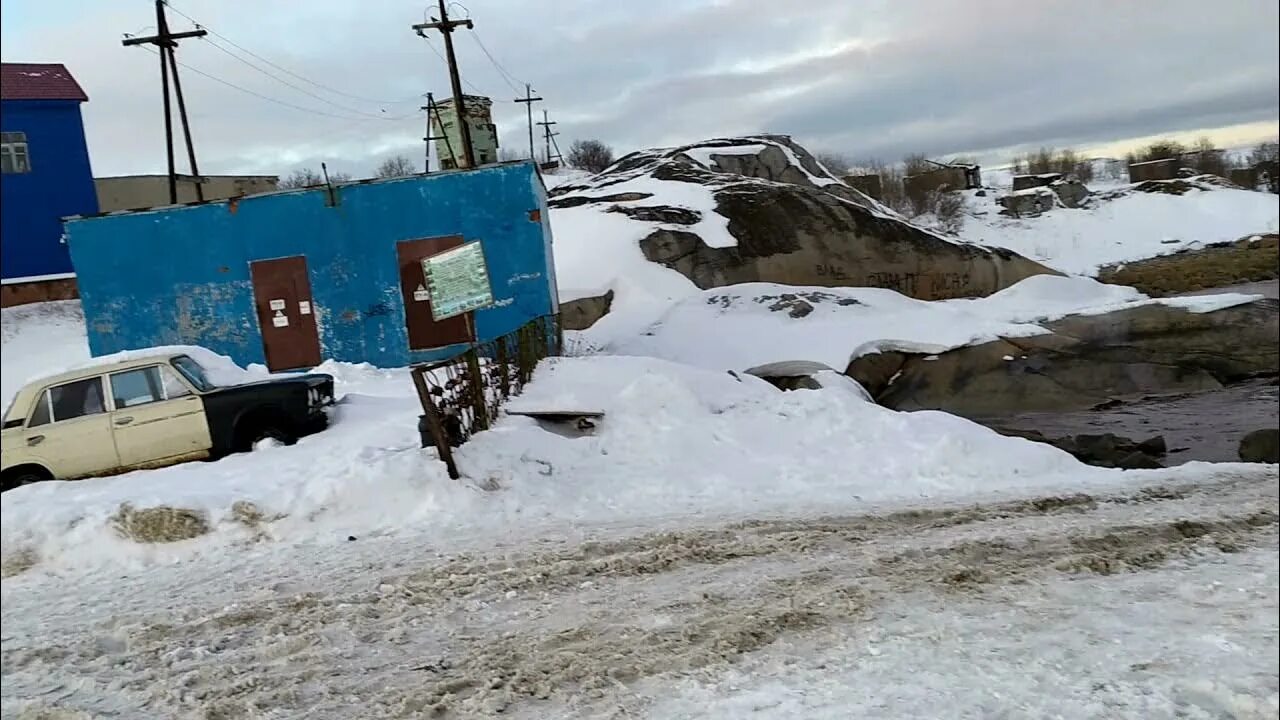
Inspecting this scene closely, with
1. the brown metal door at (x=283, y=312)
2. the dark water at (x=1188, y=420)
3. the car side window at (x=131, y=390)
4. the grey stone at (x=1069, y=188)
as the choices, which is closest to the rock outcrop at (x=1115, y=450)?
the dark water at (x=1188, y=420)

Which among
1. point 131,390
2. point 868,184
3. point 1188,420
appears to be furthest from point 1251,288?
point 131,390

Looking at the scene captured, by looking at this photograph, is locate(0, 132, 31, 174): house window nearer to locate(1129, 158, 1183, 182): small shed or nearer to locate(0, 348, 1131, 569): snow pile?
locate(0, 348, 1131, 569): snow pile

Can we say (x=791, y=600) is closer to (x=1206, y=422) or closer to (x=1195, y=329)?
(x=1206, y=422)

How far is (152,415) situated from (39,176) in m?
0.91

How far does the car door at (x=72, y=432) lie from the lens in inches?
67.7

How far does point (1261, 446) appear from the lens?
301 inches

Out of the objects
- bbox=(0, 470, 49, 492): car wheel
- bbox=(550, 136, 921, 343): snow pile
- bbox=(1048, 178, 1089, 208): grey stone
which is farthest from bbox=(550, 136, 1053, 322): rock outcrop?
bbox=(0, 470, 49, 492): car wheel

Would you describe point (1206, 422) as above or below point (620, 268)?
below

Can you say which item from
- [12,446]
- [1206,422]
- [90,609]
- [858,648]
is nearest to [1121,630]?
[858,648]

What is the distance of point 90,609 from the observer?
3.19m

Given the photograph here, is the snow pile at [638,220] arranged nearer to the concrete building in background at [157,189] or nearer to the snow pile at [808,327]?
the snow pile at [808,327]

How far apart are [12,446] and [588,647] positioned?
8.07 ft

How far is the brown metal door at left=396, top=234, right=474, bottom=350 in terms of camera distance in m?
3.79

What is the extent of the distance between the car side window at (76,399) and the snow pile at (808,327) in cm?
1259
